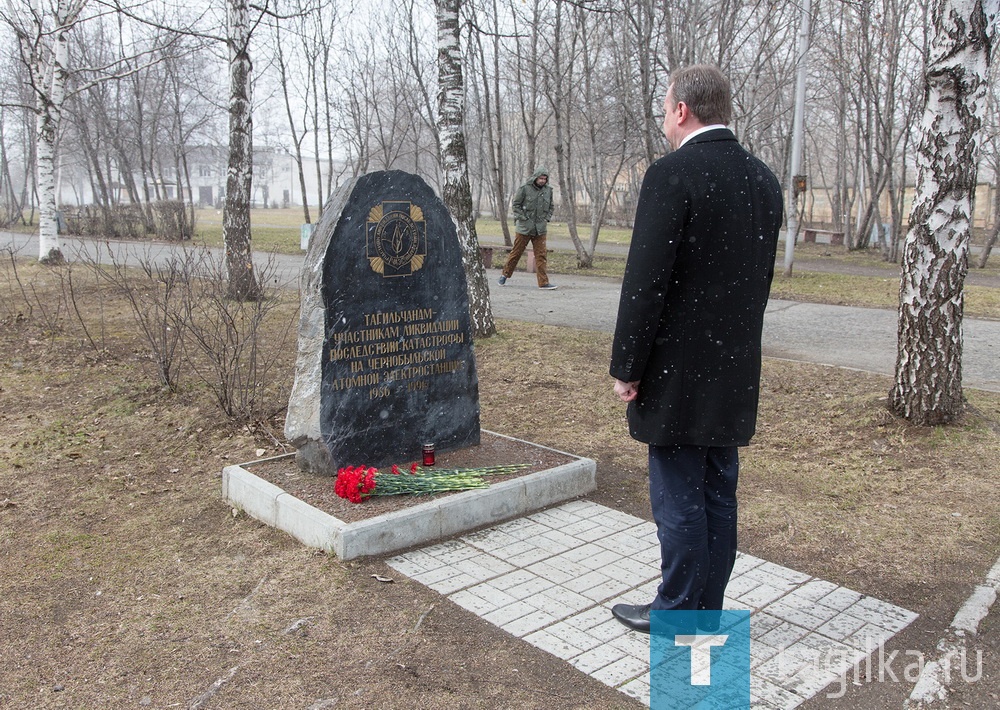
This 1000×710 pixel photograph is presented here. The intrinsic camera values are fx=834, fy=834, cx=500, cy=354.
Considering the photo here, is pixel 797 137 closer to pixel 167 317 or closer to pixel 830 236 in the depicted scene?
pixel 167 317

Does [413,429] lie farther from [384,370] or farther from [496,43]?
[496,43]

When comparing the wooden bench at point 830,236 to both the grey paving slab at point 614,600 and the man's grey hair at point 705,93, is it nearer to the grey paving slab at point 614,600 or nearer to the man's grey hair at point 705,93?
the grey paving slab at point 614,600

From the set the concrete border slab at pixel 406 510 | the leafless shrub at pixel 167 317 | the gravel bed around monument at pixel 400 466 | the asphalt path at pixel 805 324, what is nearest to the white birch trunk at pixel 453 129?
the asphalt path at pixel 805 324

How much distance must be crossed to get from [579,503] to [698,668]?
1876 mm

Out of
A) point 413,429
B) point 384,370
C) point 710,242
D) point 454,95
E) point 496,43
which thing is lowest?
point 413,429

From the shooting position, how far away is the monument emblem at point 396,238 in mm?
4801

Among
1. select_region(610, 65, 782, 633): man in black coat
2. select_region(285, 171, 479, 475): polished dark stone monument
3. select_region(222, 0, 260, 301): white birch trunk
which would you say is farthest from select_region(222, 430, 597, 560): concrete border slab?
select_region(222, 0, 260, 301): white birch trunk

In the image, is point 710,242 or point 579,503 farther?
point 579,503

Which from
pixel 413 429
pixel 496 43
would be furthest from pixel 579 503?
pixel 496 43

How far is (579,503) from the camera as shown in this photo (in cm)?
491

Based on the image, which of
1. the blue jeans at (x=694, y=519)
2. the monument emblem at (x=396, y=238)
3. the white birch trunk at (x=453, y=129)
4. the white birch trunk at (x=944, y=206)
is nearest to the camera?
the blue jeans at (x=694, y=519)

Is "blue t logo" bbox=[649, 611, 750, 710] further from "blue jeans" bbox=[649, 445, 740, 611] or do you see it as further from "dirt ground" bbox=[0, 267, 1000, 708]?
"dirt ground" bbox=[0, 267, 1000, 708]

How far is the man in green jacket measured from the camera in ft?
42.4

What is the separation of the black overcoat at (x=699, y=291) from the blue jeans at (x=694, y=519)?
0.40ft
